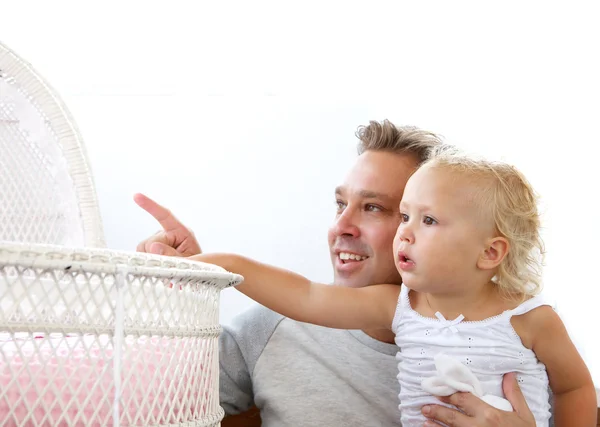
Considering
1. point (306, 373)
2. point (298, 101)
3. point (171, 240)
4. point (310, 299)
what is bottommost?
point (306, 373)

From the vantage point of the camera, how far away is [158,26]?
2.37 meters

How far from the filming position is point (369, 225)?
154 centimetres

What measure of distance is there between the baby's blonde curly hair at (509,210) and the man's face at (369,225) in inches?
9.6

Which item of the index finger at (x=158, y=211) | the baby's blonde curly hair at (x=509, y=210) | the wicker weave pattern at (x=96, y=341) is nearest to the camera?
the wicker weave pattern at (x=96, y=341)

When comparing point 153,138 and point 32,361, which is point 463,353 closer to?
point 32,361

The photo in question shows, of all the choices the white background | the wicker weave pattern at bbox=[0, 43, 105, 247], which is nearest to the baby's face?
the wicker weave pattern at bbox=[0, 43, 105, 247]

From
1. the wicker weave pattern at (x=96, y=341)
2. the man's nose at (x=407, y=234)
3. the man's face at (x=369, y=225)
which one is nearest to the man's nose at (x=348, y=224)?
the man's face at (x=369, y=225)

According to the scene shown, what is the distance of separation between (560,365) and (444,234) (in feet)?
0.99

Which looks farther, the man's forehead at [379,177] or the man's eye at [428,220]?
the man's forehead at [379,177]

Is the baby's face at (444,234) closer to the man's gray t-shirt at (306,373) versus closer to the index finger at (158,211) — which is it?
the man's gray t-shirt at (306,373)

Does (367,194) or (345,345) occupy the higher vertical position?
(367,194)

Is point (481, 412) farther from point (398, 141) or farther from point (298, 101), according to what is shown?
point (298, 101)

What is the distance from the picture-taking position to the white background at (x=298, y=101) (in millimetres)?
2139

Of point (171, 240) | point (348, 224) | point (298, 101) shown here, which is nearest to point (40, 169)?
point (171, 240)
